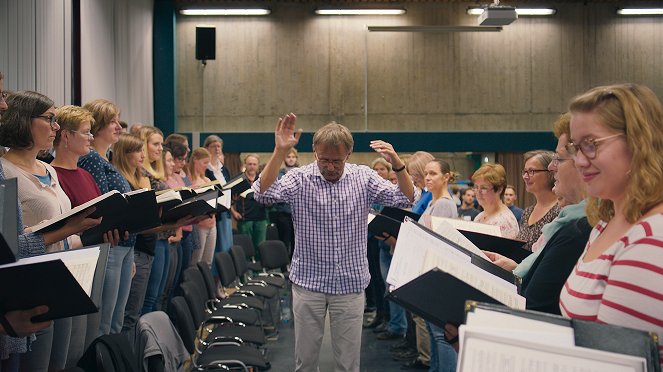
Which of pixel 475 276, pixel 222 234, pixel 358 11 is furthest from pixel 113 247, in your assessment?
pixel 358 11

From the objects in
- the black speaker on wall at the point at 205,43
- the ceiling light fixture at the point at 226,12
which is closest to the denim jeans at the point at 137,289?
the black speaker on wall at the point at 205,43

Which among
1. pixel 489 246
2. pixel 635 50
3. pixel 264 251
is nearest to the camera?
pixel 489 246

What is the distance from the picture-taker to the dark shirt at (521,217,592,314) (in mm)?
2150

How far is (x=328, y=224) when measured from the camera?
3.95 m

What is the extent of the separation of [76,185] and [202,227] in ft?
10.4

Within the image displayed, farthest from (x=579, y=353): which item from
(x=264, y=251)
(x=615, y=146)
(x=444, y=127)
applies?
(x=444, y=127)

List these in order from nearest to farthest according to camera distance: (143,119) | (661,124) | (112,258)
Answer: (661,124), (112,258), (143,119)

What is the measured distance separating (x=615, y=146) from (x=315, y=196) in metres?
2.48

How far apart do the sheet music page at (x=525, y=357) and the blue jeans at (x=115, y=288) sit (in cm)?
315

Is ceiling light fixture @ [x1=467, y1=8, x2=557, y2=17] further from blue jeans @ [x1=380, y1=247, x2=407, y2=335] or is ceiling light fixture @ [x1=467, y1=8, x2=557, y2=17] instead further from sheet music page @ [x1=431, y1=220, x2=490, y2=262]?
sheet music page @ [x1=431, y1=220, x2=490, y2=262]

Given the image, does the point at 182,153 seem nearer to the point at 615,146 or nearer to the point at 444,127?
the point at 615,146

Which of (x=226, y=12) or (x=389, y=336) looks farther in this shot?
(x=226, y=12)

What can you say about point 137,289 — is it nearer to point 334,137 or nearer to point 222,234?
point 334,137

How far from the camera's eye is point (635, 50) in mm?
14844
